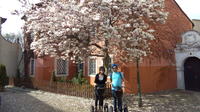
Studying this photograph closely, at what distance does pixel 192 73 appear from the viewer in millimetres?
14367

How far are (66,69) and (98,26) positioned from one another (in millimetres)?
10522

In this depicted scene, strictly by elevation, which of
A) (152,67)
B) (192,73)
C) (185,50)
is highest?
(185,50)

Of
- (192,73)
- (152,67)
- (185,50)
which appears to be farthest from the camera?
(152,67)

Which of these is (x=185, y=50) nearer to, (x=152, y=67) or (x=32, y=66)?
(x=152, y=67)

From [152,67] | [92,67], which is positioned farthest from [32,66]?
[152,67]

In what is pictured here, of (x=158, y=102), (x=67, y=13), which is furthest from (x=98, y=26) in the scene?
Answer: (x=158, y=102)

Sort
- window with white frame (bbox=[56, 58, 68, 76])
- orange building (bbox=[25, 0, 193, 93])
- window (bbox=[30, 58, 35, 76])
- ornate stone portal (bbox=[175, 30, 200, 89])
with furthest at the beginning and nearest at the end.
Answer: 1. window (bbox=[30, 58, 35, 76])
2. window with white frame (bbox=[56, 58, 68, 76])
3. orange building (bbox=[25, 0, 193, 93])
4. ornate stone portal (bbox=[175, 30, 200, 89])

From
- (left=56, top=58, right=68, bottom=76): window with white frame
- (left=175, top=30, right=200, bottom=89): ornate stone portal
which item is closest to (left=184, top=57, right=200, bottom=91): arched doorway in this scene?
(left=175, top=30, right=200, bottom=89): ornate stone portal

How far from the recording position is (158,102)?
10.8 m

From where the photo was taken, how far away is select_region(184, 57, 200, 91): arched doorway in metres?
14.1

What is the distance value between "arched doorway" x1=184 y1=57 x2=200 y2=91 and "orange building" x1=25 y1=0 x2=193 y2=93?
1.20m

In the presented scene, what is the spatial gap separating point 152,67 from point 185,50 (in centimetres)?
256

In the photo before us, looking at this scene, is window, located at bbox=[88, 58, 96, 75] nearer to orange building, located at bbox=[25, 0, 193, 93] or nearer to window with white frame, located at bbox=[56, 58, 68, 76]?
orange building, located at bbox=[25, 0, 193, 93]

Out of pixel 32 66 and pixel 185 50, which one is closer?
pixel 185 50
